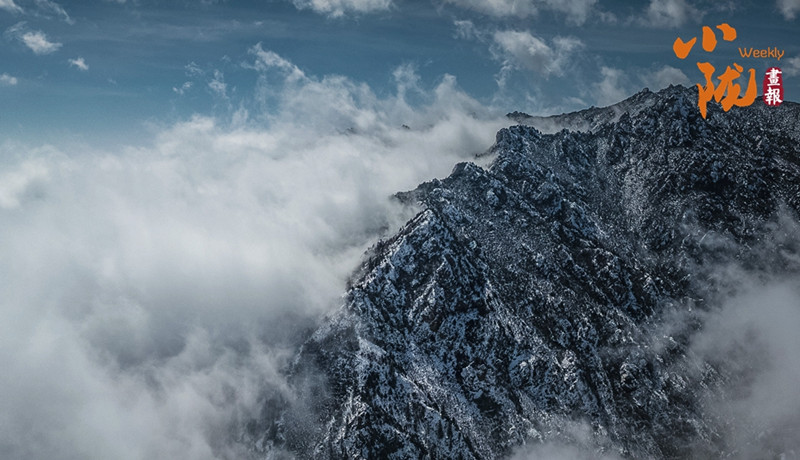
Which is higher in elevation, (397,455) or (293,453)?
(293,453)

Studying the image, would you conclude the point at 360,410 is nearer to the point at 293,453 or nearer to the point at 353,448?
the point at 353,448

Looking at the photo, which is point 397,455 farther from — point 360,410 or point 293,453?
point 293,453

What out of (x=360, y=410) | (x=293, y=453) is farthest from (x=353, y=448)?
(x=293, y=453)

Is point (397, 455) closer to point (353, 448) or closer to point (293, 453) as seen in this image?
point (353, 448)

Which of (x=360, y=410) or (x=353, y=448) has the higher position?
(x=360, y=410)

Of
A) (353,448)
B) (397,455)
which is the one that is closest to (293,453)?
(353,448)
